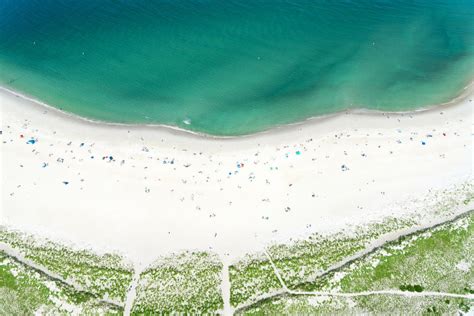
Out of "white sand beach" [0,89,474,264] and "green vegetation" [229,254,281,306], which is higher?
"white sand beach" [0,89,474,264]

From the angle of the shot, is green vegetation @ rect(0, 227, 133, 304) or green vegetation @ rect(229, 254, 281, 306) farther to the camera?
green vegetation @ rect(0, 227, 133, 304)

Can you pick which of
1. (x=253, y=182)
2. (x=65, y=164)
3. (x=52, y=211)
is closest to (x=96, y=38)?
(x=65, y=164)

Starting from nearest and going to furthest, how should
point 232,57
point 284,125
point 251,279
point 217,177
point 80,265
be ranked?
point 251,279 < point 80,265 < point 217,177 < point 284,125 < point 232,57

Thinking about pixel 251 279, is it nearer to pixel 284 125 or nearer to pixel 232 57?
pixel 284 125

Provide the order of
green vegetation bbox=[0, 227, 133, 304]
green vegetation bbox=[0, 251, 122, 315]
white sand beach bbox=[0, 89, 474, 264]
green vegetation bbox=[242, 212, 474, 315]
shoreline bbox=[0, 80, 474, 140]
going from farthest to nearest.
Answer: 1. shoreline bbox=[0, 80, 474, 140]
2. white sand beach bbox=[0, 89, 474, 264]
3. green vegetation bbox=[0, 227, 133, 304]
4. green vegetation bbox=[0, 251, 122, 315]
5. green vegetation bbox=[242, 212, 474, 315]

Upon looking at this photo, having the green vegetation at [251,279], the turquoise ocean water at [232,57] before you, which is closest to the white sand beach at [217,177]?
the green vegetation at [251,279]

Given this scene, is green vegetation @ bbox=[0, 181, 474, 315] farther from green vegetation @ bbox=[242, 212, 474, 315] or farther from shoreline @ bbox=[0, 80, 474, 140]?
shoreline @ bbox=[0, 80, 474, 140]

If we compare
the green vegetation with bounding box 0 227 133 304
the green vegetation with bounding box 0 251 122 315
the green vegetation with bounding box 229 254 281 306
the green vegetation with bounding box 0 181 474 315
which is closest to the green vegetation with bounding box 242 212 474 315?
the green vegetation with bounding box 0 181 474 315

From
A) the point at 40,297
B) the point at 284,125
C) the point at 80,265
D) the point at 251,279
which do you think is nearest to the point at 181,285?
the point at 251,279

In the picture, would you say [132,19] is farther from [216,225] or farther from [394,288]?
[394,288]
